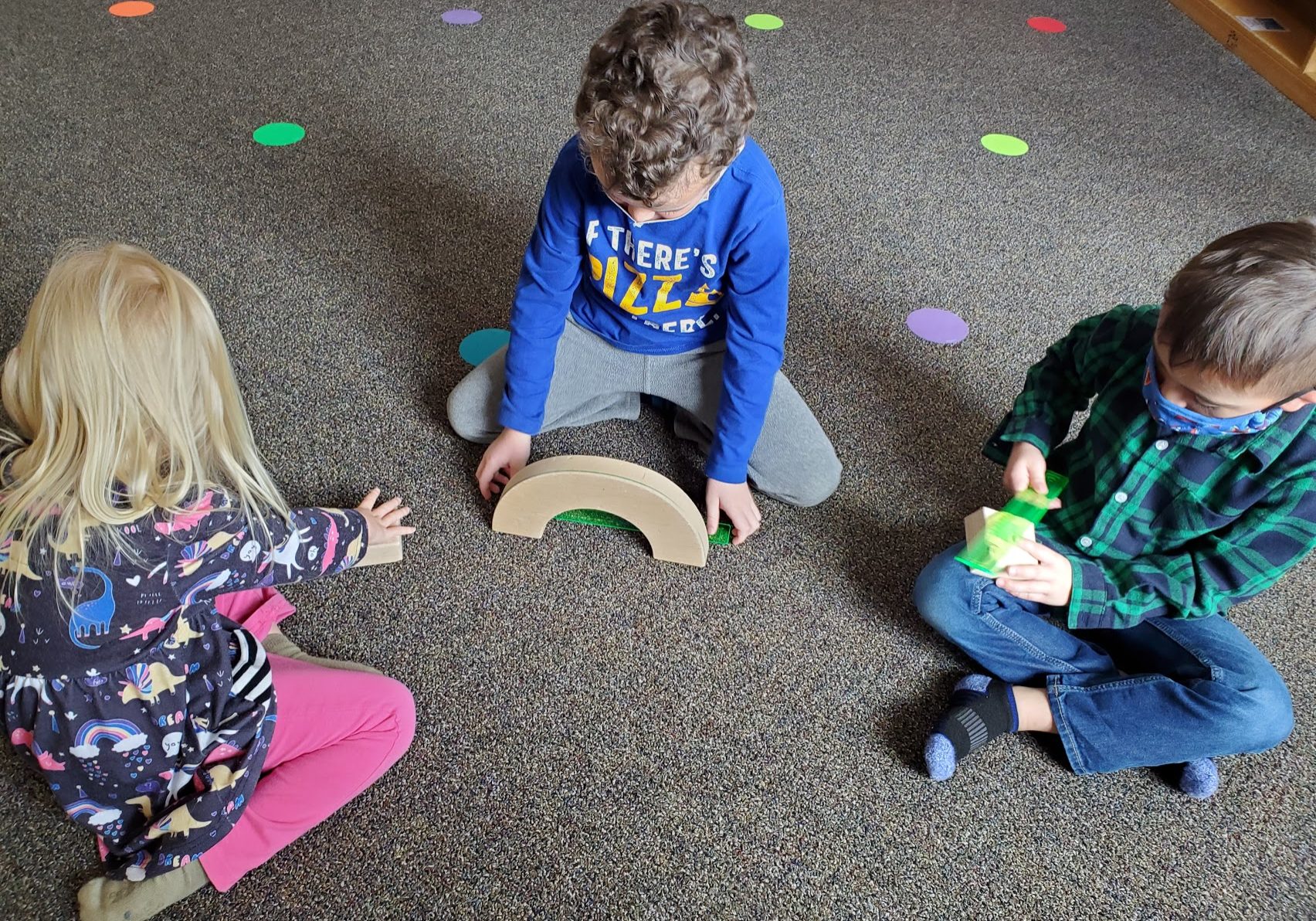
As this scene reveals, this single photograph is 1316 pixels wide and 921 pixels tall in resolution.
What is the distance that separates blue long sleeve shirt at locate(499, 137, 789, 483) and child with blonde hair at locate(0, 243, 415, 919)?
0.33 m

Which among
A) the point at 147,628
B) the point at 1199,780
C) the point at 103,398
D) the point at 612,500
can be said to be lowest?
the point at 1199,780

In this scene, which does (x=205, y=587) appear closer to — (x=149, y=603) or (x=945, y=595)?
(x=149, y=603)

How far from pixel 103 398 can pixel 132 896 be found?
0.37m

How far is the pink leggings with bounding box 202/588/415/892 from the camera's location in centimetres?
77

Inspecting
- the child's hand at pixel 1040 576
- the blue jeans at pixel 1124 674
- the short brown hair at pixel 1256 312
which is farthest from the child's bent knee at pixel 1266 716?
the short brown hair at pixel 1256 312

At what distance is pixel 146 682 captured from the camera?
2.33 feet

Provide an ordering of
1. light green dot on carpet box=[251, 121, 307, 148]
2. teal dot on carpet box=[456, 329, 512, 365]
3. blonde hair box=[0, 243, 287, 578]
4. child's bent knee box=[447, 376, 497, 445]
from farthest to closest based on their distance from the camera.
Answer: light green dot on carpet box=[251, 121, 307, 148]
teal dot on carpet box=[456, 329, 512, 365]
child's bent knee box=[447, 376, 497, 445]
blonde hair box=[0, 243, 287, 578]

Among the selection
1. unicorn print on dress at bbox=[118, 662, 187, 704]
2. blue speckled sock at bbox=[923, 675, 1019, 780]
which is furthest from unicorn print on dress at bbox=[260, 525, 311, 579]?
blue speckled sock at bbox=[923, 675, 1019, 780]

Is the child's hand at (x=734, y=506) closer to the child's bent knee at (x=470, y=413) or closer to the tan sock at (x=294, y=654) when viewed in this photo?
the child's bent knee at (x=470, y=413)

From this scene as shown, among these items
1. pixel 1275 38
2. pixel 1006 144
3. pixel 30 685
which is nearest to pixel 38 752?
pixel 30 685

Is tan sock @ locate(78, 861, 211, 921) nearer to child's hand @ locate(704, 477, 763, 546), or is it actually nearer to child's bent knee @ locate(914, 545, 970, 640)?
child's hand @ locate(704, 477, 763, 546)

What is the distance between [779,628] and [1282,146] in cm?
146

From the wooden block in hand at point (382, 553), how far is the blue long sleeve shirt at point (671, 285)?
17cm

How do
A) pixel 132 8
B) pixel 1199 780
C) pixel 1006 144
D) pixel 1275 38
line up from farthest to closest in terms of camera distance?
1. pixel 1275 38
2. pixel 132 8
3. pixel 1006 144
4. pixel 1199 780
